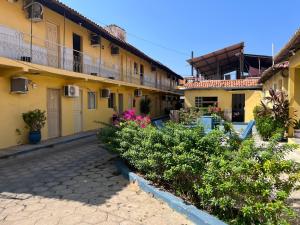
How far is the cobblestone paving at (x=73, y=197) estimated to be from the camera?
165 inches

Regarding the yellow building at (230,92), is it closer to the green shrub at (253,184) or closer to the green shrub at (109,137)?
the green shrub at (109,137)

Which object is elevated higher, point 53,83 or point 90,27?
point 90,27

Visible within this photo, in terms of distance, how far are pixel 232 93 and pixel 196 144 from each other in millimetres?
20132

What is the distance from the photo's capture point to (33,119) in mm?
10961

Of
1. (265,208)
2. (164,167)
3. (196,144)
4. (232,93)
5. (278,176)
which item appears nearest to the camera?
(265,208)

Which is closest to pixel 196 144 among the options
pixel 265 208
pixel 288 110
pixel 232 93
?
pixel 265 208

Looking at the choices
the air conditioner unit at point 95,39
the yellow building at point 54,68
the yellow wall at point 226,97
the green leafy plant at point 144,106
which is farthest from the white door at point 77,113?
the yellow wall at point 226,97

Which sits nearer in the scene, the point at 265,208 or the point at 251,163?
the point at 265,208

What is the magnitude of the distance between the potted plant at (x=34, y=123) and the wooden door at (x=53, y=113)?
1.69m

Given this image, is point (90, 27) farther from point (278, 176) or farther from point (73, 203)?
point (278, 176)

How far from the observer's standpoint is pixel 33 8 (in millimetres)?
11008

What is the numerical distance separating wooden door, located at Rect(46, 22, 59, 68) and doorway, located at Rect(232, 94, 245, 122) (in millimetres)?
16117

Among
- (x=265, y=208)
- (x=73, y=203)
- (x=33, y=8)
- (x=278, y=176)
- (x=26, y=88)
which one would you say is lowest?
(x=73, y=203)

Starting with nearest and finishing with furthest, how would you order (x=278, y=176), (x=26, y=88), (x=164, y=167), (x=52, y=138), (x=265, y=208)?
(x=265, y=208) < (x=278, y=176) < (x=164, y=167) < (x=26, y=88) < (x=52, y=138)
